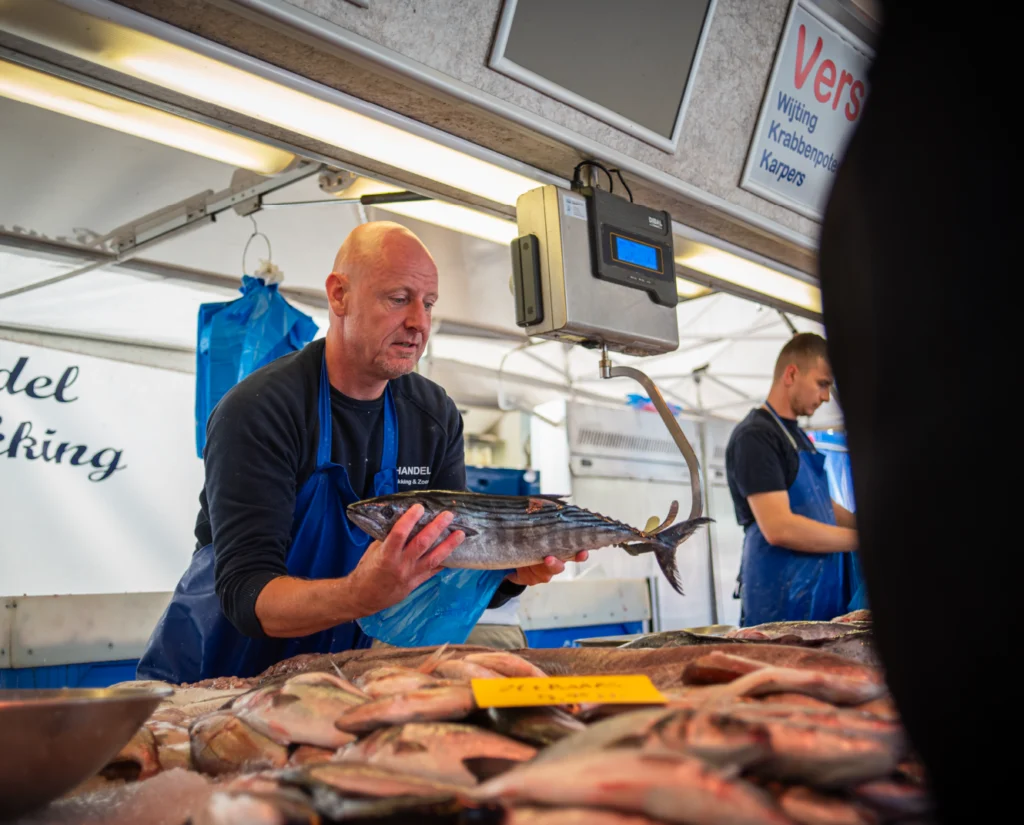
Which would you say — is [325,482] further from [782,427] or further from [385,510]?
[782,427]

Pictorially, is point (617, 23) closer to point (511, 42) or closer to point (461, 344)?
point (511, 42)

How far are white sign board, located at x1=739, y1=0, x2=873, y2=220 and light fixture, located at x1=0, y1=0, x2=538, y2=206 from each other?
116 centimetres

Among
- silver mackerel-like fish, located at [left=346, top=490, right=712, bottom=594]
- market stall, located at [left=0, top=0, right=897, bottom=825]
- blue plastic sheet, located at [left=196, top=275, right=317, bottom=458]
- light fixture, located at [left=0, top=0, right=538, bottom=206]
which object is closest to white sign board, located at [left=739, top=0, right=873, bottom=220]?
market stall, located at [left=0, top=0, right=897, bottom=825]

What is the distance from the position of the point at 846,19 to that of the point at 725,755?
3.66 meters

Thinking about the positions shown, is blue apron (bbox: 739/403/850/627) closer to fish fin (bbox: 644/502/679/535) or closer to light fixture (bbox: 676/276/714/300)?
light fixture (bbox: 676/276/714/300)

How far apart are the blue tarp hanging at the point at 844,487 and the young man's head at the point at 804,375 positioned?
0.93 feet

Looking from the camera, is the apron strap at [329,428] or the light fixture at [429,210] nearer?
the apron strap at [329,428]

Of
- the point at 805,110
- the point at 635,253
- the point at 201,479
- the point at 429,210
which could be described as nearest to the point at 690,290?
the point at 805,110

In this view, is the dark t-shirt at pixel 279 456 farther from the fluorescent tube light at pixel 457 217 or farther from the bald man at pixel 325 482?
the fluorescent tube light at pixel 457 217

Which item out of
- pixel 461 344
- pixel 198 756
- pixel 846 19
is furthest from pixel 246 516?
pixel 461 344

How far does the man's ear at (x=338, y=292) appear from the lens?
2.87m

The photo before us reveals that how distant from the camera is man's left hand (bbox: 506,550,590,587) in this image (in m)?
2.42

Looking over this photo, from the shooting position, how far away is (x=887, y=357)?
617 mm

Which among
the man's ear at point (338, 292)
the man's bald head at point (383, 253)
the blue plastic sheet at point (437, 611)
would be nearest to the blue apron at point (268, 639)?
the blue plastic sheet at point (437, 611)
